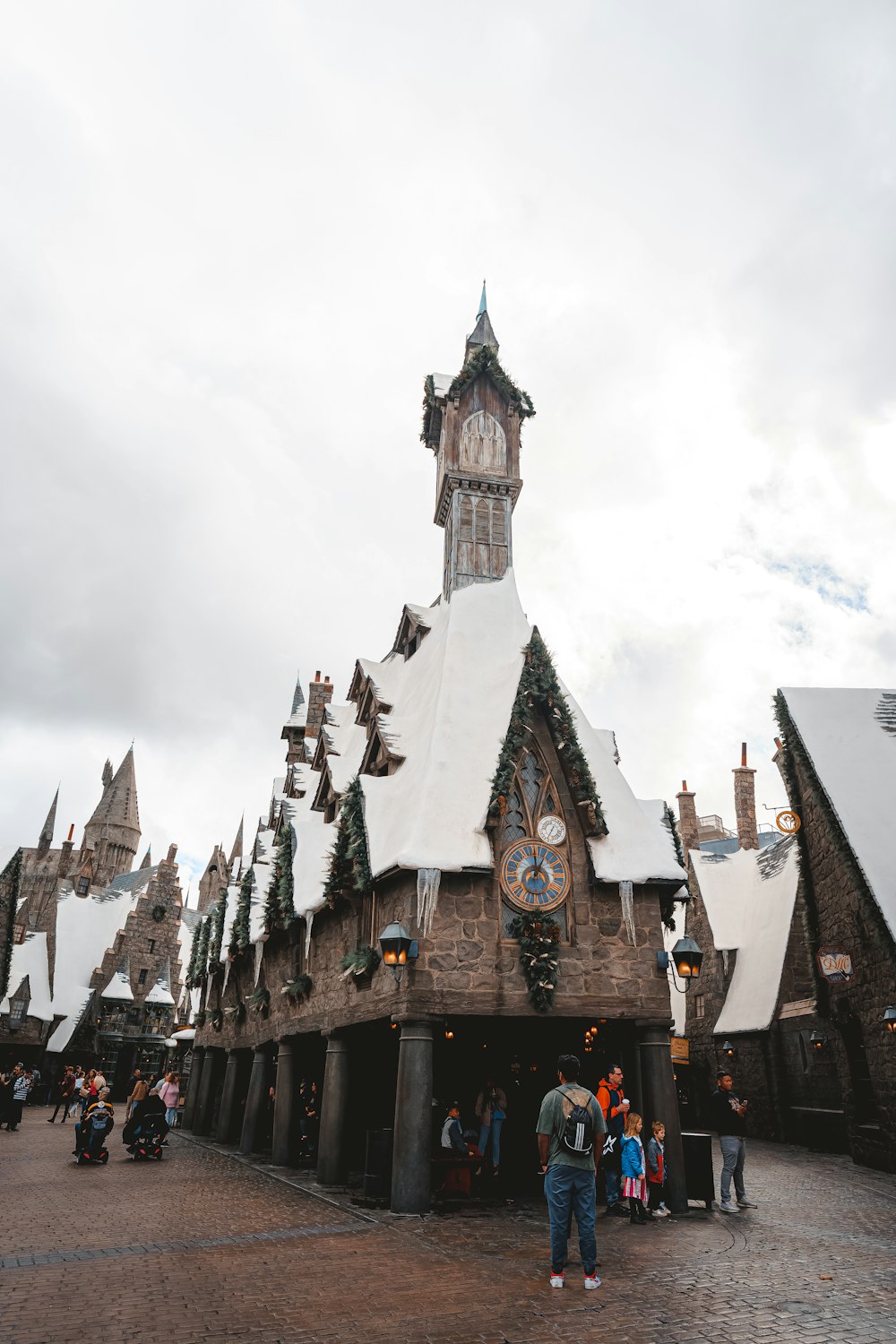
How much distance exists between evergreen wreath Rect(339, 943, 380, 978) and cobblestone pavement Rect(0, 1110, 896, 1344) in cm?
290

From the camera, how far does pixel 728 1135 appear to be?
411 inches

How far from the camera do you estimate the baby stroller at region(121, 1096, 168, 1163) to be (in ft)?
51.1

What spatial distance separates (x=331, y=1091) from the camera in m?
12.9

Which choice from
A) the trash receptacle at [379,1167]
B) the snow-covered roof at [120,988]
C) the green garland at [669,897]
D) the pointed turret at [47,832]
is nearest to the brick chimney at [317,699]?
the green garland at [669,897]

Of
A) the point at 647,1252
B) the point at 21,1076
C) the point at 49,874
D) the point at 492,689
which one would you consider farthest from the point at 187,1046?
the point at 49,874

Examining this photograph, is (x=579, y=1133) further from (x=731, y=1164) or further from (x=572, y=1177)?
(x=731, y=1164)

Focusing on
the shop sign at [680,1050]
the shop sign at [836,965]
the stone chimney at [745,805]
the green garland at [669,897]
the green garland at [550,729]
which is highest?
the stone chimney at [745,805]

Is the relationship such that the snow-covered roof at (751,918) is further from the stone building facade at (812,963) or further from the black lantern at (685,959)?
the black lantern at (685,959)

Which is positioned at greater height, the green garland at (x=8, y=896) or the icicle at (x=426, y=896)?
the green garland at (x=8, y=896)

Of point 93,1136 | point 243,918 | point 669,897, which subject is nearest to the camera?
point 669,897

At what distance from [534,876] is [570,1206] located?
5462 mm

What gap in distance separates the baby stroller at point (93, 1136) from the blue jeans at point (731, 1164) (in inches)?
404

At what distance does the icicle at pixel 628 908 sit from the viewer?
1191 cm

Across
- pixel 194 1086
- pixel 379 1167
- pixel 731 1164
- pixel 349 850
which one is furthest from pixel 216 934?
pixel 731 1164
